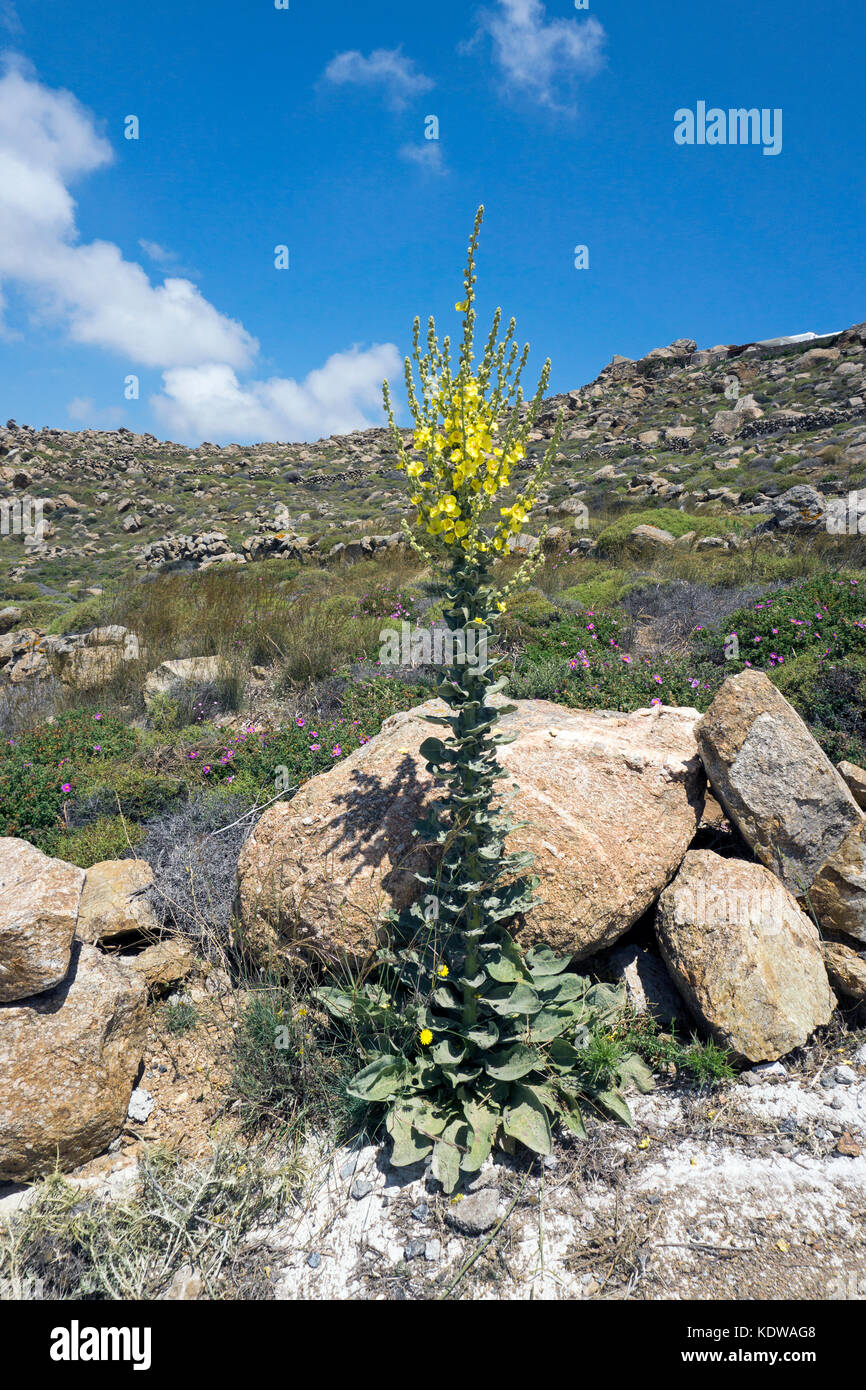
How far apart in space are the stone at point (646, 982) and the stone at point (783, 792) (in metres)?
0.81

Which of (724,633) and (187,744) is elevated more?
(724,633)

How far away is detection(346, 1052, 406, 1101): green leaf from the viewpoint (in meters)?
2.64

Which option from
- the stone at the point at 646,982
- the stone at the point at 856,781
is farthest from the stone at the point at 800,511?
the stone at the point at 646,982

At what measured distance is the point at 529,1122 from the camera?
2.56 metres

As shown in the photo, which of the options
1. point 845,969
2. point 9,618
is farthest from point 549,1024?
point 9,618

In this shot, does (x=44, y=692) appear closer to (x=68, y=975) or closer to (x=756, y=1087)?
(x=68, y=975)

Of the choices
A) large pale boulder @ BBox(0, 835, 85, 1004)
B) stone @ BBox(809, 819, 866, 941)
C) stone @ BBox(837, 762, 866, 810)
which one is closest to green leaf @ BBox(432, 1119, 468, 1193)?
large pale boulder @ BBox(0, 835, 85, 1004)

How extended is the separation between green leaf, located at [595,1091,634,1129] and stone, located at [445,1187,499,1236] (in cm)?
58

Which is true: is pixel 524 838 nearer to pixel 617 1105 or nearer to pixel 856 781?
pixel 617 1105

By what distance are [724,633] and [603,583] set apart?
303 centimetres

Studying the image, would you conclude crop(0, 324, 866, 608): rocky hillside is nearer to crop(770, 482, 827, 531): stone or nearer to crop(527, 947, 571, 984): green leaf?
crop(770, 482, 827, 531): stone

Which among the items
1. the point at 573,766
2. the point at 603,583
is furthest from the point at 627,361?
the point at 573,766

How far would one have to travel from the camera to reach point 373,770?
3.66m

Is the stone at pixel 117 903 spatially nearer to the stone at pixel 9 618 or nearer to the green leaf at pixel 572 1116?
the green leaf at pixel 572 1116
